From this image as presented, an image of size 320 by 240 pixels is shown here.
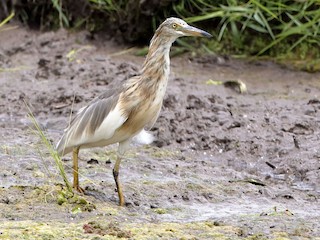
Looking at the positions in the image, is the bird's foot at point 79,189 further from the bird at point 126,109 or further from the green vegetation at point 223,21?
the green vegetation at point 223,21

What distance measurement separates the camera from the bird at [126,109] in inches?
234

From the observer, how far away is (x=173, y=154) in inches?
299

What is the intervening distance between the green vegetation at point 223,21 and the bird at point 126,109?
12.0ft

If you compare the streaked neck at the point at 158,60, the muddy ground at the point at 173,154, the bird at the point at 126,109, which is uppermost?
the streaked neck at the point at 158,60

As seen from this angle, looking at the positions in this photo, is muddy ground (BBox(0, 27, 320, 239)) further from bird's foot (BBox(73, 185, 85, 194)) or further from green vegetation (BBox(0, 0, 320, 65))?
green vegetation (BBox(0, 0, 320, 65))

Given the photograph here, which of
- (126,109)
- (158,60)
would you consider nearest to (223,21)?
(158,60)

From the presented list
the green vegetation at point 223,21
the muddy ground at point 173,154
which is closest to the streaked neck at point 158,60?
the muddy ground at point 173,154

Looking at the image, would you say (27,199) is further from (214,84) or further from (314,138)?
(214,84)

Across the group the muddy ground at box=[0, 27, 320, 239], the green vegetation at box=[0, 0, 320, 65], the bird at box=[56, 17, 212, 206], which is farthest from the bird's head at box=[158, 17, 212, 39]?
the green vegetation at box=[0, 0, 320, 65]

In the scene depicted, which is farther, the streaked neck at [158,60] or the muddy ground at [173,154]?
the streaked neck at [158,60]

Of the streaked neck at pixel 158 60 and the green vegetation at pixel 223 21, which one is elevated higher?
the streaked neck at pixel 158 60

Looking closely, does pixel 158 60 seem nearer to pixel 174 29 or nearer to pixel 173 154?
pixel 174 29

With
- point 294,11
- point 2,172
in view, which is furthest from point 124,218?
point 294,11

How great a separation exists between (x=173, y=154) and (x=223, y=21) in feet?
10.5
